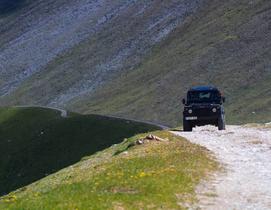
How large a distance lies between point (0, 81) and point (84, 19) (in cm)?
3079

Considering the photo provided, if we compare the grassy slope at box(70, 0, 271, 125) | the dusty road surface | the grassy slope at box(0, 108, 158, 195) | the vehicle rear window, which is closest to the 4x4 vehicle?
the vehicle rear window

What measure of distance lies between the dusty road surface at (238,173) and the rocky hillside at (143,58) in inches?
1511

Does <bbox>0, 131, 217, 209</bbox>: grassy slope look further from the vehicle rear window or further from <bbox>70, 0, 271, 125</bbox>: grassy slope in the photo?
<bbox>70, 0, 271, 125</bbox>: grassy slope

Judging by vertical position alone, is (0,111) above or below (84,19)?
below

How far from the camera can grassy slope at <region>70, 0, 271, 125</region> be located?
95.3 m

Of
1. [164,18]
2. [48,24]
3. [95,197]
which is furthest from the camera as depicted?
[48,24]

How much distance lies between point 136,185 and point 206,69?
305 ft

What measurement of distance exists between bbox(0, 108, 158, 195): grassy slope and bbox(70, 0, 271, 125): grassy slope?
46.9 ft

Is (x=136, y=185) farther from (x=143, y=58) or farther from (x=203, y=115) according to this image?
(x=143, y=58)

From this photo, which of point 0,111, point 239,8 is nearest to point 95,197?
point 0,111

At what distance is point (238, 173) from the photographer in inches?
977

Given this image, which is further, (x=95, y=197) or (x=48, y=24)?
(x=48, y=24)

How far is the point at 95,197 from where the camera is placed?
744 inches

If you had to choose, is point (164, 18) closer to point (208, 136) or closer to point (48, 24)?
point (48, 24)
